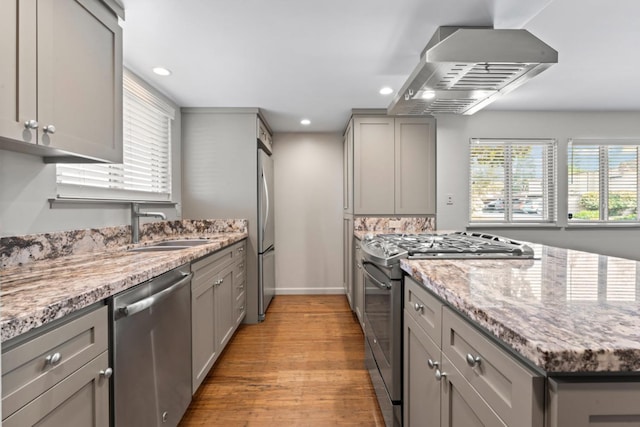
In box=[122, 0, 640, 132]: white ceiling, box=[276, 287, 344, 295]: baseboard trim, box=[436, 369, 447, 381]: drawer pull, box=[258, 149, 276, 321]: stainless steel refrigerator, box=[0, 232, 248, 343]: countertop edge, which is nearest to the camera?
box=[0, 232, 248, 343]: countertop edge

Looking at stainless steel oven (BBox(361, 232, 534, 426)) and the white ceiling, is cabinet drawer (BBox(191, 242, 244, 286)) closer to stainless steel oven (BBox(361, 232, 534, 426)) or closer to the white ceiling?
stainless steel oven (BBox(361, 232, 534, 426))

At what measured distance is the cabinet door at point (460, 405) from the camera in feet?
2.39

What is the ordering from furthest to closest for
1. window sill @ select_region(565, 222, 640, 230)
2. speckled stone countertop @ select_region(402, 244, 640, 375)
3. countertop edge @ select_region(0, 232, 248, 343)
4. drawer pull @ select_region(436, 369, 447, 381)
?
window sill @ select_region(565, 222, 640, 230)
drawer pull @ select_region(436, 369, 447, 381)
countertop edge @ select_region(0, 232, 248, 343)
speckled stone countertop @ select_region(402, 244, 640, 375)

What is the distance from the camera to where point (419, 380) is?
1220 mm

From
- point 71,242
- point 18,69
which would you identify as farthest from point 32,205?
point 18,69

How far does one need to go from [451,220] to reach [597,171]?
1887mm

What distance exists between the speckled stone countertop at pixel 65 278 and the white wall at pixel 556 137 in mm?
2657

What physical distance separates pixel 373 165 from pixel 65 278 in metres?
2.79

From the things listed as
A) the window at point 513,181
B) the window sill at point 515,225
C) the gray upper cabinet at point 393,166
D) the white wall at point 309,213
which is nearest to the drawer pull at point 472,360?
the gray upper cabinet at point 393,166

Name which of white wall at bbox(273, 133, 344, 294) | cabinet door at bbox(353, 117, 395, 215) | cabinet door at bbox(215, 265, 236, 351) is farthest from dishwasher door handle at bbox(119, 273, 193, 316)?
white wall at bbox(273, 133, 344, 294)

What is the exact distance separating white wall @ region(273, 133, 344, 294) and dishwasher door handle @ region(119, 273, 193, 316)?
105 inches

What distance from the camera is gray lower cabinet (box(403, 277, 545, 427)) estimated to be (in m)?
0.60

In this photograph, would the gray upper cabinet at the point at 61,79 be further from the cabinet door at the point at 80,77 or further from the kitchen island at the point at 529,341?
the kitchen island at the point at 529,341

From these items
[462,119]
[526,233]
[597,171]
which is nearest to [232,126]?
[462,119]
